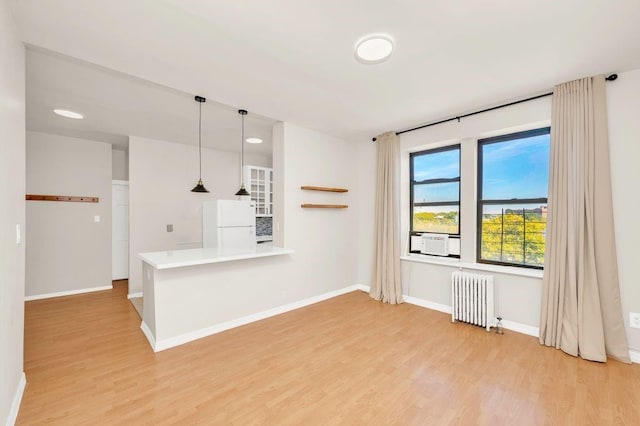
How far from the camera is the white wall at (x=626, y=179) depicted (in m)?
2.48

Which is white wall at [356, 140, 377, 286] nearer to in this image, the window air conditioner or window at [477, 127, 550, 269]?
the window air conditioner

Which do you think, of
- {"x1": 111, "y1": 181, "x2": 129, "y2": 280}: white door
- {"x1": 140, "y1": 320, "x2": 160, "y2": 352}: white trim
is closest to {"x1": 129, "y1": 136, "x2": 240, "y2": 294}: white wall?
{"x1": 111, "y1": 181, "x2": 129, "y2": 280}: white door

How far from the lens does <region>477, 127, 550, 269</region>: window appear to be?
3.19 metres

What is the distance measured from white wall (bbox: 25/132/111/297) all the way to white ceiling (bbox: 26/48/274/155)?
33 cm

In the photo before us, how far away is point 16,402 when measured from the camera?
1.87 meters

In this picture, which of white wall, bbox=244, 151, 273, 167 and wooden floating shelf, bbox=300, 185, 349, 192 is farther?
white wall, bbox=244, 151, 273, 167

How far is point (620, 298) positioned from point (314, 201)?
3.53 m

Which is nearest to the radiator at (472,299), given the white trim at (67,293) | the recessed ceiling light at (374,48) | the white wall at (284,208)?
the white wall at (284,208)

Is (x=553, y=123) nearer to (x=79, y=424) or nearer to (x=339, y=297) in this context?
(x=339, y=297)

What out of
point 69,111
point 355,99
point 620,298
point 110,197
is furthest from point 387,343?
point 110,197

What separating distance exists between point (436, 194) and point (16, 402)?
15.6 feet

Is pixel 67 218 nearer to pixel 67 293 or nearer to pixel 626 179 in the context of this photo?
pixel 67 293

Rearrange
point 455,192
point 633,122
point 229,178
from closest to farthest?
point 633,122 < point 455,192 < point 229,178

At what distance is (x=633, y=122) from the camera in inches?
98.2
